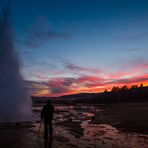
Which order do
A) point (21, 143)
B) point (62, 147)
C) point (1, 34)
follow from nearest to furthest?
point (62, 147) → point (21, 143) → point (1, 34)

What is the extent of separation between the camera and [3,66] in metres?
40.2

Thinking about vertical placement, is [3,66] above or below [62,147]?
above

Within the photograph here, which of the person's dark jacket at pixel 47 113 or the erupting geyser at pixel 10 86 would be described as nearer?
the person's dark jacket at pixel 47 113

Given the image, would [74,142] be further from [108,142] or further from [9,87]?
[9,87]

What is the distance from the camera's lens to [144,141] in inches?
619

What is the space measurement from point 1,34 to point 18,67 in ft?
23.7

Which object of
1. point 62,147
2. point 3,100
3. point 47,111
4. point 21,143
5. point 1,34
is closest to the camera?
point 62,147

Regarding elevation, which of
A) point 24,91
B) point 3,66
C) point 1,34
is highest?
point 1,34

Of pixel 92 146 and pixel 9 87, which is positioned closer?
pixel 92 146

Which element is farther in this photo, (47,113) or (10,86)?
(10,86)

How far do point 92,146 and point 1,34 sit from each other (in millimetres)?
34675

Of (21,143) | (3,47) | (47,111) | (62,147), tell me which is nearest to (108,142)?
(62,147)

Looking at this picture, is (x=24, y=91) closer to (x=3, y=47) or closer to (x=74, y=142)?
(x=3, y=47)

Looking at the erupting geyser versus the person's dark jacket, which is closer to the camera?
the person's dark jacket
